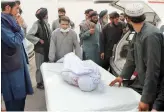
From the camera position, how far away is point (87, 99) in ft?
7.74

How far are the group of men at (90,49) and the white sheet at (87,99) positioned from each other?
16 cm

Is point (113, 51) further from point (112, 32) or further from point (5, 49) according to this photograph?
point (5, 49)

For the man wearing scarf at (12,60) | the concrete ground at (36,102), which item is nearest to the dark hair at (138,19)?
the man wearing scarf at (12,60)

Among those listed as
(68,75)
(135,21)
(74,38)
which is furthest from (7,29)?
(74,38)

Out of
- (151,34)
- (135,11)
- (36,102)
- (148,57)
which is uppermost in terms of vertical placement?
(135,11)

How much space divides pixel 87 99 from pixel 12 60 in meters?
0.92

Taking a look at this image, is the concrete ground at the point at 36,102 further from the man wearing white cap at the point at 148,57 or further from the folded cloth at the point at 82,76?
the man wearing white cap at the point at 148,57

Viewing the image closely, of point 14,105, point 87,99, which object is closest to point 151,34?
point 87,99

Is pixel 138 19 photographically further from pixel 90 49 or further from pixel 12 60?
pixel 90 49

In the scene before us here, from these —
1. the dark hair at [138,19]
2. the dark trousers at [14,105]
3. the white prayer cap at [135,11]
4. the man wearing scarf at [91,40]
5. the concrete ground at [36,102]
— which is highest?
the white prayer cap at [135,11]

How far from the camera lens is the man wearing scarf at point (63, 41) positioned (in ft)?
12.8

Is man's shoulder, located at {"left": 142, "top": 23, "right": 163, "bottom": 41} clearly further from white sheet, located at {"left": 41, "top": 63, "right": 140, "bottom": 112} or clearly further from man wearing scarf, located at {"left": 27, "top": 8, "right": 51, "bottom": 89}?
man wearing scarf, located at {"left": 27, "top": 8, "right": 51, "bottom": 89}

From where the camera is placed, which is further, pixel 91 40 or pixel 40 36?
pixel 91 40

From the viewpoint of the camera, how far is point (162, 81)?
2104 mm
